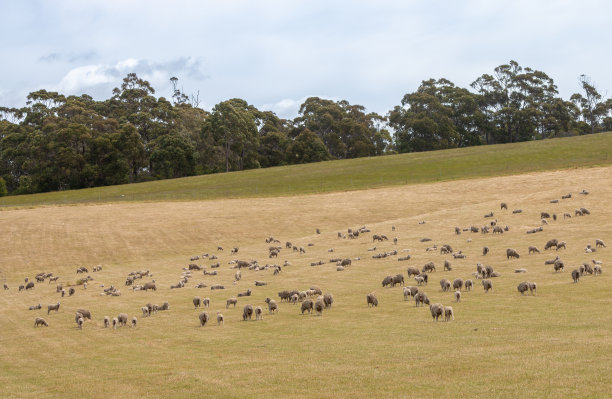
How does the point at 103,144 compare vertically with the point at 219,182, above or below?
above

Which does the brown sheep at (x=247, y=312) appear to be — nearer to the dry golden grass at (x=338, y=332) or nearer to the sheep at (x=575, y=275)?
the dry golden grass at (x=338, y=332)

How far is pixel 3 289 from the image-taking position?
162 feet

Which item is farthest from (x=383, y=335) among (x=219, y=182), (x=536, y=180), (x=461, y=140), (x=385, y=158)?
(x=461, y=140)

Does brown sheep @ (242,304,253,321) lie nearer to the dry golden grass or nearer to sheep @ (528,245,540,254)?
the dry golden grass

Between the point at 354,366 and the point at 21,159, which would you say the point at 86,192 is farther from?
the point at 354,366

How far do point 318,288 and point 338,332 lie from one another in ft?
34.2

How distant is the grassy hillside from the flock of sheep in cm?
4364

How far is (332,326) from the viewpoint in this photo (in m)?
25.9

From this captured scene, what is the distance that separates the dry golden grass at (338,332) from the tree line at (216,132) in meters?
92.3

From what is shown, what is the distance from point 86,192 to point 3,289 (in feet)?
281

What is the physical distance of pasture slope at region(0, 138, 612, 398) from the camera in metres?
17.5

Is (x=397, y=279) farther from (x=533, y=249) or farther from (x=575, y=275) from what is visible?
(x=533, y=249)

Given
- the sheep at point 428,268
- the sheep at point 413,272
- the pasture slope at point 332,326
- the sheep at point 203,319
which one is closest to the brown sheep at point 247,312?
the pasture slope at point 332,326

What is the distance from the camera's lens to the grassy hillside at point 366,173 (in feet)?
349
